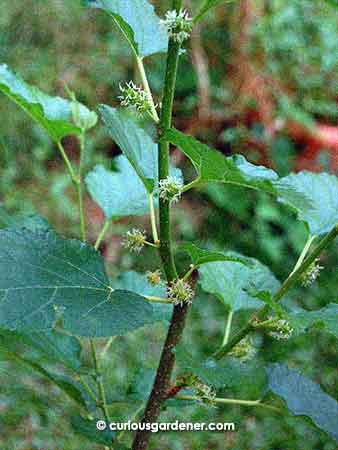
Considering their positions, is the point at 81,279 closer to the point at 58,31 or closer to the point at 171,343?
the point at 171,343

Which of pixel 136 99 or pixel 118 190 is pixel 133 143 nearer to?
pixel 136 99

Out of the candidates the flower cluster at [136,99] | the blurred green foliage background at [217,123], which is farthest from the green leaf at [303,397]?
the blurred green foliage background at [217,123]

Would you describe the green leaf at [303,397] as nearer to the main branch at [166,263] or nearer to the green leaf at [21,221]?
the main branch at [166,263]

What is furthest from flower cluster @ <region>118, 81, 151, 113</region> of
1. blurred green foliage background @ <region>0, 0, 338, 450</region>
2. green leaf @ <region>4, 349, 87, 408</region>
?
blurred green foliage background @ <region>0, 0, 338, 450</region>

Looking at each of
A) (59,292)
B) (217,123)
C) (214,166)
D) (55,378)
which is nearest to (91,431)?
(55,378)

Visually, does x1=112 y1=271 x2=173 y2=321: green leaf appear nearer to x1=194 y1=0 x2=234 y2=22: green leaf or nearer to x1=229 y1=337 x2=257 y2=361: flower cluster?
x1=229 y1=337 x2=257 y2=361: flower cluster

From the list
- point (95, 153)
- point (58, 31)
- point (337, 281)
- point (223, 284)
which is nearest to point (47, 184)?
point (95, 153)
